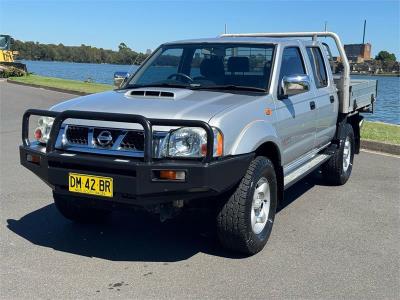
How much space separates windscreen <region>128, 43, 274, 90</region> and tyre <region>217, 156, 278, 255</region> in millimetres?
942

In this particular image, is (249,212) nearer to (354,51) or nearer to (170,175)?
(170,175)

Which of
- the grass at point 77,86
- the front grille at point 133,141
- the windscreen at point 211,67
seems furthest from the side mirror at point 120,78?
the grass at point 77,86

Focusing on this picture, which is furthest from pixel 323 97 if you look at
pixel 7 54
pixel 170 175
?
pixel 7 54

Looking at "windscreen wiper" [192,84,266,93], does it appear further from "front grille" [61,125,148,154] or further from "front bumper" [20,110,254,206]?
"front grille" [61,125,148,154]

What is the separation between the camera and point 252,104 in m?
4.39

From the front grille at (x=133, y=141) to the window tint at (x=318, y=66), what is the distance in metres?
2.98

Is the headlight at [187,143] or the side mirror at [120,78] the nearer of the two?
the headlight at [187,143]

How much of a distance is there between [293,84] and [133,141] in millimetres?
1790

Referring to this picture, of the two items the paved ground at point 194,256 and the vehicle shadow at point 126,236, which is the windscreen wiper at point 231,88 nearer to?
the vehicle shadow at point 126,236

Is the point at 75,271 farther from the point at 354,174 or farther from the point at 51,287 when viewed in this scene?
the point at 354,174

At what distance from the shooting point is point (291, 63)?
5.49 meters

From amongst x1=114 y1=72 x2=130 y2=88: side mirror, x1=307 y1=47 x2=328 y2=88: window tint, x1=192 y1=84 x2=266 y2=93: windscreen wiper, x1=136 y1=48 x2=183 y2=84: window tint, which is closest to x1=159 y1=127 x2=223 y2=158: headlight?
x1=192 y1=84 x2=266 y2=93: windscreen wiper

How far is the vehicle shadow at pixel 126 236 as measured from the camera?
4.45 metres

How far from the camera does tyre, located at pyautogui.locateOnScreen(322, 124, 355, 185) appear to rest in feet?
22.3
